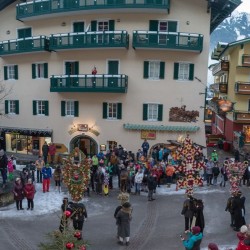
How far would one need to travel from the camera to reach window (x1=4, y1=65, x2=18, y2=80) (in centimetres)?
3047

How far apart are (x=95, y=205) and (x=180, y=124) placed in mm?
11675

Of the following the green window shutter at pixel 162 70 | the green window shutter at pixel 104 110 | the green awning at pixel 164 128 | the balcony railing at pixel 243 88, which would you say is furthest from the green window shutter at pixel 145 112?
the balcony railing at pixel 243 88

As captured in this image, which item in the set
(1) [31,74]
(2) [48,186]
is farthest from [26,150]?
(2) [48,186]

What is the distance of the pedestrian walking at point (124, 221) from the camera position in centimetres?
1211

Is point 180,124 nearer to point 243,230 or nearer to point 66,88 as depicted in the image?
point 66,88

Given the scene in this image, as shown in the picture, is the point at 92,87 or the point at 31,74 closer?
the point at 92,87

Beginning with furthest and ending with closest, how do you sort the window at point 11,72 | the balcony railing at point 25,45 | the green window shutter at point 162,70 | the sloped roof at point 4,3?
the window at point 11,72 → the sloped roof at point 4,3 → the balcony railing at point 25,45 → the green window shutter at point 162,70

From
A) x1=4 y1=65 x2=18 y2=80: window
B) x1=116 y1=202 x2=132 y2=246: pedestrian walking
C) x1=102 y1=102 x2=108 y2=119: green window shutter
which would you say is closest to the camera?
x1=116 y1=202 x2=132 y2=246: pedestrian walking

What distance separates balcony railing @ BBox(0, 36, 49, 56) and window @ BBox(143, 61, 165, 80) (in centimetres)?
831

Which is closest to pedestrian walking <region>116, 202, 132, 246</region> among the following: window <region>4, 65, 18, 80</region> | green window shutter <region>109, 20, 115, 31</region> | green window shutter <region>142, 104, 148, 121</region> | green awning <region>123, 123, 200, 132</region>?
green awning <region>123, 123, 200, 132</region>

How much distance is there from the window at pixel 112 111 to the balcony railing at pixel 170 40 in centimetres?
508

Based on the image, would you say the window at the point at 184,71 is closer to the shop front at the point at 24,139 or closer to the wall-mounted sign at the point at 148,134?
the wall-mounted sign at the point at 148,134

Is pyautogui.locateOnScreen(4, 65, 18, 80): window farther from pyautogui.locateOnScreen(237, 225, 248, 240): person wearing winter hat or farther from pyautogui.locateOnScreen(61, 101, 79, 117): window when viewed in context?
pyautogui.locateOnScreen(237, 225, 248, 240): person wearing winter hat

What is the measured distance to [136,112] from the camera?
27.0 meters
